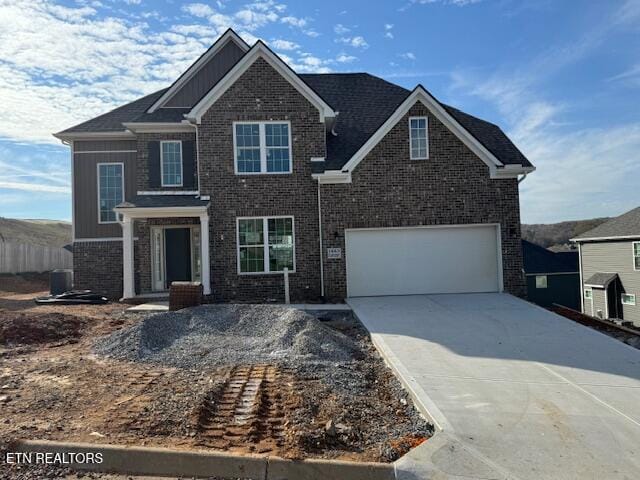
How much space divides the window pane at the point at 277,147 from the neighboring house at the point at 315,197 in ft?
0.10

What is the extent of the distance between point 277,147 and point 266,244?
310cm

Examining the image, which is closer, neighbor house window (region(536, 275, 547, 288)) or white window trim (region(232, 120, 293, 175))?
white window trim (region(232, 120, 293, 175))

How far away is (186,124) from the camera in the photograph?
50.9ft

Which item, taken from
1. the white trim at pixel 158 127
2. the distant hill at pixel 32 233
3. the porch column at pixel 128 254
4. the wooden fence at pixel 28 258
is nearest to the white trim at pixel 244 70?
the white trim at pixel 158 127

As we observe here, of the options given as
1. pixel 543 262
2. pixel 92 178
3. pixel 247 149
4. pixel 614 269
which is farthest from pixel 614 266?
pixel 92 178

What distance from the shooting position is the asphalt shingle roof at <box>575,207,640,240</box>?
2639cm

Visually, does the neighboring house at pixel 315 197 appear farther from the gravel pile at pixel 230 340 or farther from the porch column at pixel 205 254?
the gravel pile at pixel 230 340

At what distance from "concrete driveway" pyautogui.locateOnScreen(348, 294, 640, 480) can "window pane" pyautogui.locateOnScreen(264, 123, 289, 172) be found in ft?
20.1

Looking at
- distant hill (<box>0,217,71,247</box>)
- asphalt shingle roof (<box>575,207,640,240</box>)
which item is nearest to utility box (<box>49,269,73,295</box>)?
asphalt shingle roof (<box>575,207,640,240</box>)

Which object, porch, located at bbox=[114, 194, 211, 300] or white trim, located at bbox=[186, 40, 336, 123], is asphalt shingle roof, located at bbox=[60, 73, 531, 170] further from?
porch, located at bbox=[114, 194, 211, 300]

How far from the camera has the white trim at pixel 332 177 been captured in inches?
559

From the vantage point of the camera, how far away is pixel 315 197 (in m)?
15.0

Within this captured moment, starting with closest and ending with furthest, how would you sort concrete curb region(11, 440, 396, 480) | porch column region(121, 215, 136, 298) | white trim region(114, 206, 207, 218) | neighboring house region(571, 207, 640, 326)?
concrete curb region(11, 440, 396, 480), white trim region(114, 206, 207, 218), porch column region(121, 215, 136, 298), neighboring house region(571, 207, 640, 326)

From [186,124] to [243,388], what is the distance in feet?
37.6
